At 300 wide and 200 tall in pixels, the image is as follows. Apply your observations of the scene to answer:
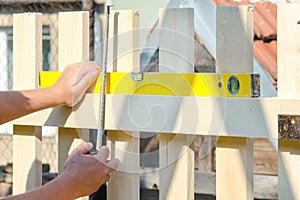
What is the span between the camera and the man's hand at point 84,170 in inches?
63.2

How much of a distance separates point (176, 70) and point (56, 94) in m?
0.41

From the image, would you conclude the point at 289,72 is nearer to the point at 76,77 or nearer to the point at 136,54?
the point at 136,54

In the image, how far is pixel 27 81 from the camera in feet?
6.61

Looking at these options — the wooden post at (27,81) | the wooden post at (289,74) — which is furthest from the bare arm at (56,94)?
the wooden post at (289,74)

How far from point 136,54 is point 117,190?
451 millimetres

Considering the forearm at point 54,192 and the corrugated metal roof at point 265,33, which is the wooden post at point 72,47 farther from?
the corrugated metal roof at point 265,33

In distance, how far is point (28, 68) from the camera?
2.01 m

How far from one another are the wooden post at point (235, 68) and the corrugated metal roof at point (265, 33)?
1202mm

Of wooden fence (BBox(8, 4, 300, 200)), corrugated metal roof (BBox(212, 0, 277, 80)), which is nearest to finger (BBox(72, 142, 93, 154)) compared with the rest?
wooden fence (BBox(8, 4, 300, 200))

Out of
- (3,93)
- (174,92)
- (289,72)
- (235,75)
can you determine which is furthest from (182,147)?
(3,93)

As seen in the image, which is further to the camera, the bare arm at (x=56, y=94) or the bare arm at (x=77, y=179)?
the bare arm at (x=56, y=94)

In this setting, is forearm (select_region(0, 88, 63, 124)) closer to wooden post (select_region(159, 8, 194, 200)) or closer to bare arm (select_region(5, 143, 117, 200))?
bare arm (select_region(5, 143, 117, 200))

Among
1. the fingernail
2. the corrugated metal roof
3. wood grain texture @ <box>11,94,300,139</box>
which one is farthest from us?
the corrugated metal roof

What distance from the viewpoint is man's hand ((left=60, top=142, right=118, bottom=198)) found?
1604 millimetres
